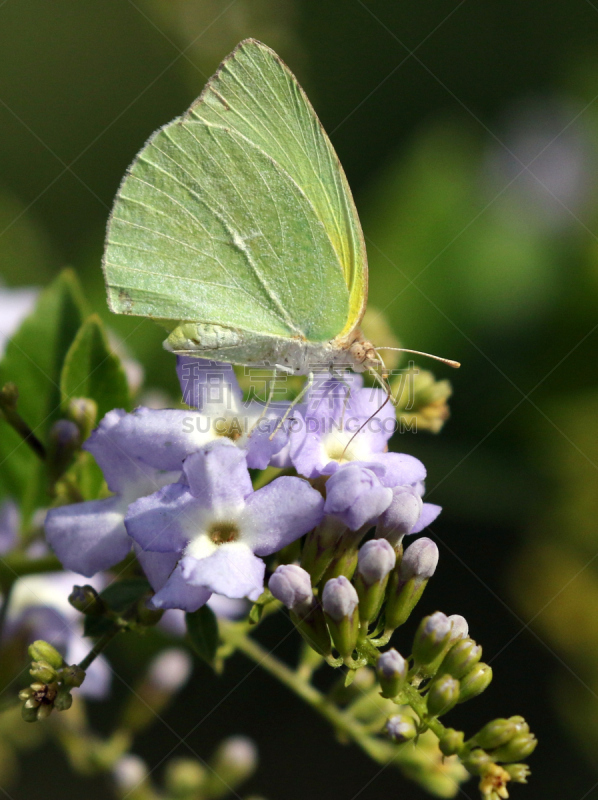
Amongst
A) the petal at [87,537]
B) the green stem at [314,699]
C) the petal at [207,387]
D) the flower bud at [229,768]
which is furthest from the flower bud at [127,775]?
the petal at [207,387]

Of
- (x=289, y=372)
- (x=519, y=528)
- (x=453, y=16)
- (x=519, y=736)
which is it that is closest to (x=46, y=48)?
(x=453, y=16)

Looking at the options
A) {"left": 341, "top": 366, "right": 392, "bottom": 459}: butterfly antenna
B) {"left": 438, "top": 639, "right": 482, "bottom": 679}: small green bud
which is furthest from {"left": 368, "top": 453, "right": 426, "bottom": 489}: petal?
{"left": 438, "top": 639, "right": 482, "bottom": 679}: small green bud

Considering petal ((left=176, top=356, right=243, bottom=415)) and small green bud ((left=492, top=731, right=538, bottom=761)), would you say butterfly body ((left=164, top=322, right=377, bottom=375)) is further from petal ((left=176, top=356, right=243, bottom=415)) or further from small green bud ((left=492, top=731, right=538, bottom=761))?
small green bud ((left=492, top=731, right=538, bottom=761))

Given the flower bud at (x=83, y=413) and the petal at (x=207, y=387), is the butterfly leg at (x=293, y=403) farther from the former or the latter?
the flower bud at (x=83, y=413)

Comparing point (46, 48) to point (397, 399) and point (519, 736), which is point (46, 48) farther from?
point (519, 736)

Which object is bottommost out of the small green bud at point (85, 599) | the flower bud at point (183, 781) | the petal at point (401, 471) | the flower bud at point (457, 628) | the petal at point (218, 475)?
the flower bud at point (183, 781)

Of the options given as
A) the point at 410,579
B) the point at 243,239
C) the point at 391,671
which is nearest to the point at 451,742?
the point at 391,671

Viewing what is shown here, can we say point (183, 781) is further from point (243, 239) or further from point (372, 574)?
point (243, 239)
